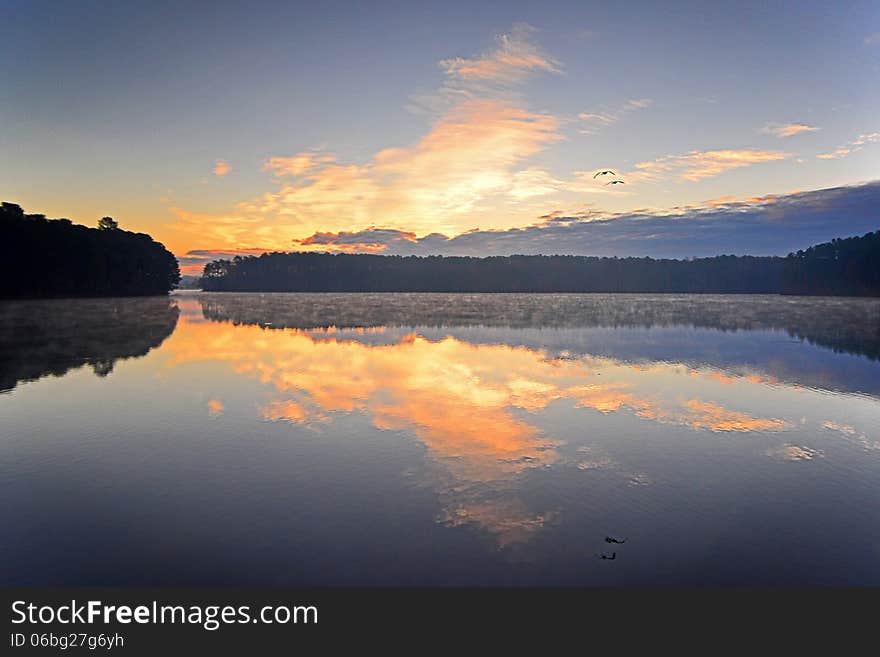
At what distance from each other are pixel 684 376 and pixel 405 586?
62.2 feet

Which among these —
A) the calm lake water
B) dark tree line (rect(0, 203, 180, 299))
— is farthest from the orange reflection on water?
dark tree line (rect(0, 203, 180, 299))

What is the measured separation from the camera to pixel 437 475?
10.6 meters

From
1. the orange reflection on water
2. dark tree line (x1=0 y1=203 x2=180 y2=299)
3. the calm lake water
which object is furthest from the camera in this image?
dark tree line (x1=0 y1=203 x2=180 y2=299)

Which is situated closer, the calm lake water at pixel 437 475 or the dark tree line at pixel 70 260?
the calm lake water at pixel 437 475

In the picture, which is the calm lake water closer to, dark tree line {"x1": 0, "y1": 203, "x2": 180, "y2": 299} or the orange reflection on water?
the orange reflection on water

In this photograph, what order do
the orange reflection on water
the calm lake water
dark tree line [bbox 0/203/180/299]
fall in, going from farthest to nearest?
dark tree line [bbox 0/203/180/299] → the orange reflection on water → the calm lake water

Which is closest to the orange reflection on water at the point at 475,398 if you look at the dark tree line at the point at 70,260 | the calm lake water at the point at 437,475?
the calm lake water at the point at 437,475

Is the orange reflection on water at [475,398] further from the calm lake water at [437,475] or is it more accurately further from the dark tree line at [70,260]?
the dark tree line at [70,260]

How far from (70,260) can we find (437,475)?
12235cm

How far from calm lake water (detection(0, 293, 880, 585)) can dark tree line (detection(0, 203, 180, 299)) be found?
90406mm

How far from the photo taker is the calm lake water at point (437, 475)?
7.30m

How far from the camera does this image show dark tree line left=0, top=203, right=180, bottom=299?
307 feet

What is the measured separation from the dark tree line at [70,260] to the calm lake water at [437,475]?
9041 cm

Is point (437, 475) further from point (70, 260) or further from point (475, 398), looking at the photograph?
point (70, 260)
